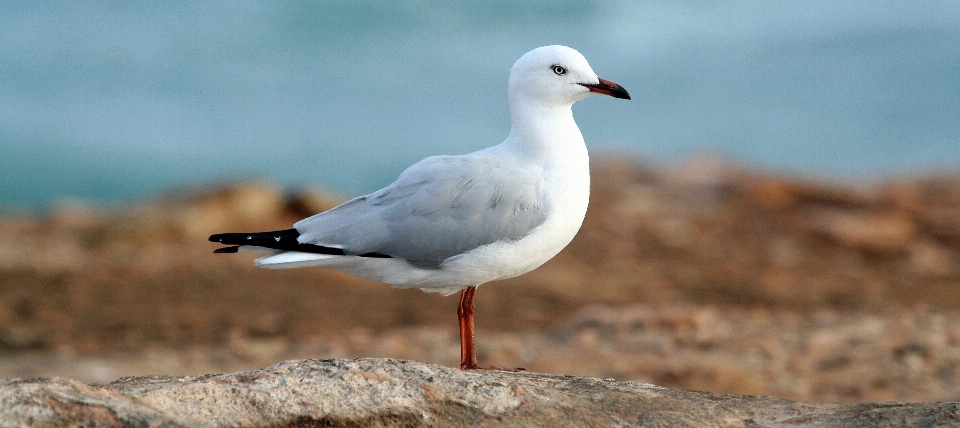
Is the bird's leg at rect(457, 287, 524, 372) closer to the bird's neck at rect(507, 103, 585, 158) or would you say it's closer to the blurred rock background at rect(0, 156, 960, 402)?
the bird's neck at rect(507, 103, 585, 158)

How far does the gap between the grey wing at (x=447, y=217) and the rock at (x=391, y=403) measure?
4.26ft

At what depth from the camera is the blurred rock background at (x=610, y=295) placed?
9.95 meters

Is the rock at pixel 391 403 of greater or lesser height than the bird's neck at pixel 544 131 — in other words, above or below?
below

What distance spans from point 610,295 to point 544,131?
807 cm

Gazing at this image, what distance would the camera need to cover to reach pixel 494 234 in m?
5.92

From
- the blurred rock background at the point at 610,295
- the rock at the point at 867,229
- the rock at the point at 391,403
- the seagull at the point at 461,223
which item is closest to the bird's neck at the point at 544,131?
the seagull at the point at 461,223

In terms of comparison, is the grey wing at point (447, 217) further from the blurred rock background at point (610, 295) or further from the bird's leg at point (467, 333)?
the blurred rock background at point (610, 295)

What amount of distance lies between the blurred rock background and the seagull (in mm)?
3448

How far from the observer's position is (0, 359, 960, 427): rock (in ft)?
11.9

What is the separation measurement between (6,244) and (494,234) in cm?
1209

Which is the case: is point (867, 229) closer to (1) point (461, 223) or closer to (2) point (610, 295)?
(2) point (610, 295)

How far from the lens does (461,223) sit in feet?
19.6

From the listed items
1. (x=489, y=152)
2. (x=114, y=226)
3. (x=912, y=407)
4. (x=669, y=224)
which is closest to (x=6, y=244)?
(x=114, y=226)

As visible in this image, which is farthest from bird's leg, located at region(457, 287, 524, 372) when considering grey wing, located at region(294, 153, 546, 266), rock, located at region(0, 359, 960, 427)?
rock, located at region(0, 359, 960, 427)
